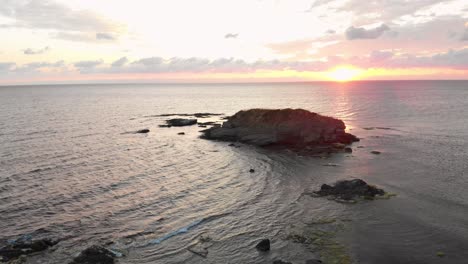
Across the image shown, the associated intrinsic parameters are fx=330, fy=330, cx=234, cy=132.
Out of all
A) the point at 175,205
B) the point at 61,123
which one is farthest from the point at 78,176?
the point at 61,123

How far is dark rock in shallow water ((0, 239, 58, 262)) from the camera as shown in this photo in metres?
20.0

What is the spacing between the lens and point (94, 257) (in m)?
19.4

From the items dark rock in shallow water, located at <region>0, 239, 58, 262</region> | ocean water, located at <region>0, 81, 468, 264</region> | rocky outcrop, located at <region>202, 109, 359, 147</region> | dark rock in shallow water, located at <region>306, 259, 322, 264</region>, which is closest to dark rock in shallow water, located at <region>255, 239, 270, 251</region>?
ocean water, located at <region>0, 81, 468, 264</region>

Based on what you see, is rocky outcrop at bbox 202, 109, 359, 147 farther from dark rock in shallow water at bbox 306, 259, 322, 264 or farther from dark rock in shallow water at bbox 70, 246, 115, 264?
dark rock in shallow water at bbox 70, 246, 115, 264

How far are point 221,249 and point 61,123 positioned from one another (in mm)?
79105

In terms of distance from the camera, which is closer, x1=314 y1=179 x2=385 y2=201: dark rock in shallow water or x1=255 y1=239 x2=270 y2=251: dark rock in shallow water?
x1=255 y1=239 x2=270 y2=251: dark rock in shallow water

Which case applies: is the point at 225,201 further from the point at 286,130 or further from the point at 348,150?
the point at 286,130

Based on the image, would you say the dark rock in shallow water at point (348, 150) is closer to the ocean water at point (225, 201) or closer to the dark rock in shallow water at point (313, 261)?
the ocean water at point (225, 201)

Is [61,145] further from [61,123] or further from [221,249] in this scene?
→ [221,249]

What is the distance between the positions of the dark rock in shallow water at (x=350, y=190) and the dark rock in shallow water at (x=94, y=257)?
19631 mm

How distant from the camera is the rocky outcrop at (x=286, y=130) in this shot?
5791cm

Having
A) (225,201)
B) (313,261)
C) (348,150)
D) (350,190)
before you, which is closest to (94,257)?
(313,261)

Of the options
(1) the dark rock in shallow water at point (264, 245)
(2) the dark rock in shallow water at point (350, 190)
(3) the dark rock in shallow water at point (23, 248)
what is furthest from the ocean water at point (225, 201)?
(2) the dark rock in shallow water at point (350, 190)

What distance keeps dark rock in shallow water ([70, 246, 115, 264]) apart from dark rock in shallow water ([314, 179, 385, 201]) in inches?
773
